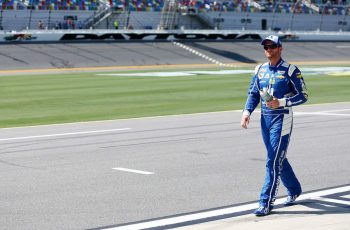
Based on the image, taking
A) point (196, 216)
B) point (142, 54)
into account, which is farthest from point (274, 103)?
point (142, 54)

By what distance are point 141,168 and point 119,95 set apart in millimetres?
13152

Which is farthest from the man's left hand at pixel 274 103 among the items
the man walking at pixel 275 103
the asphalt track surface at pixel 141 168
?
the asphalt track surface at pixel 141 168

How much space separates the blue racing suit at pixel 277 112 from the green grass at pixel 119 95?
9055 millimetres

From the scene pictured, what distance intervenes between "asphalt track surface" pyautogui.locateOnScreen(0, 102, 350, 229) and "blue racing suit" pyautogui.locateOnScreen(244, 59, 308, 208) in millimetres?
617

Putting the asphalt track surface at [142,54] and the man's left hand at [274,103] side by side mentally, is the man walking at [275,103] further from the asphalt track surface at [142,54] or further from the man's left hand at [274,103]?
the asphalt track surface at [142,54]

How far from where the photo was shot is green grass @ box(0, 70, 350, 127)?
58.1 feet

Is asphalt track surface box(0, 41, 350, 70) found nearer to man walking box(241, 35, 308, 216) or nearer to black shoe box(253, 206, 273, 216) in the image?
man walking box(241, 35, 308, 216)

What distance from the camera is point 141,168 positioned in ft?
32.1

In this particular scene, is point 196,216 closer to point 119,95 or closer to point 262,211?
point 262,211

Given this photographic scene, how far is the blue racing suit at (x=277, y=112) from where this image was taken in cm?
729

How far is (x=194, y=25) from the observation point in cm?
5516

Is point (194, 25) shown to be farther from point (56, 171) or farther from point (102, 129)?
point (56, 171)

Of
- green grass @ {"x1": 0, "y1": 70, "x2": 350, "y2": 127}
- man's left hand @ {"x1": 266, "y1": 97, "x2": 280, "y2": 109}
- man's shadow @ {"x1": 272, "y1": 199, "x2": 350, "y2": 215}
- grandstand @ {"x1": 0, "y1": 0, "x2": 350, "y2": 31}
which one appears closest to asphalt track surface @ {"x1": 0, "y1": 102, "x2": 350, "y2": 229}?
man's shadow @ {"x1": 272, "y1": 199, "x2": 350, "y2": 215}

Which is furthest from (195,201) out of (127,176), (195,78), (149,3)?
(149,3)
